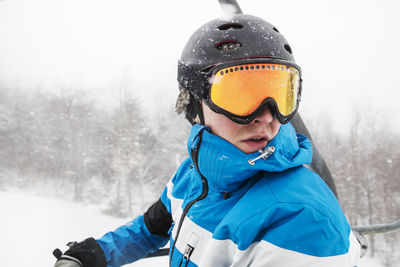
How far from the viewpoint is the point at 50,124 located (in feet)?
77.4

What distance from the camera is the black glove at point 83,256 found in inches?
54.7

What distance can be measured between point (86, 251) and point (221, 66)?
1311 millimetres

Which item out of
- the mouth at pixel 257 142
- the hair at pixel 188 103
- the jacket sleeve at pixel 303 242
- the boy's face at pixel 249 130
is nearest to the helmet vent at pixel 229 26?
the hair at pixel 188 103

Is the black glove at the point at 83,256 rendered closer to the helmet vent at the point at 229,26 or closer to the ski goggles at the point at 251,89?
the ski goggles at the point at 251,89

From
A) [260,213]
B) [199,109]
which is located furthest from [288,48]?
[260,213]

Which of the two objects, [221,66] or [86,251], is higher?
[221,66]

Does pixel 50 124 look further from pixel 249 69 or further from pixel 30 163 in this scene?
pixel 249 69

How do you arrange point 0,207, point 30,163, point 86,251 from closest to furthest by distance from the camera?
1. point 86,251
2. point 0,207
3. point 30,163

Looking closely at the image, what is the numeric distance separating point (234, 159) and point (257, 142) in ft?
0.40

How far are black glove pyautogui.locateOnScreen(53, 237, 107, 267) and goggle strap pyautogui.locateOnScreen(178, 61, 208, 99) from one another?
3.63ft

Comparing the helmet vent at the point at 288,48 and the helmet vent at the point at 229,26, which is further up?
the helmet vent at the point at 229,26

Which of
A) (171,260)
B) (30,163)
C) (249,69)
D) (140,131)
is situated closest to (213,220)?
(171,260)

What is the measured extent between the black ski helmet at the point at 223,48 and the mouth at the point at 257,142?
0.89 feet

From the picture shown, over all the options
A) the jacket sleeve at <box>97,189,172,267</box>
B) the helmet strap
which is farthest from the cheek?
the jacket sleeve at <box>97,189,172,267</box>
